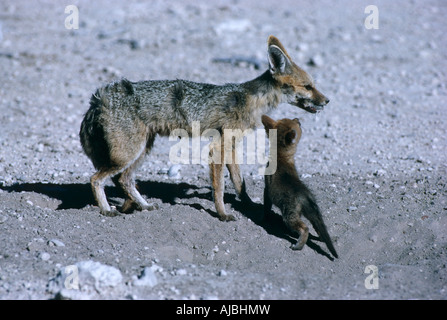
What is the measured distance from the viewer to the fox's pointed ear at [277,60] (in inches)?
266

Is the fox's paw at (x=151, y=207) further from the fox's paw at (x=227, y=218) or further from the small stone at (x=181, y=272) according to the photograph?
the small stone at (x=181, y=272)

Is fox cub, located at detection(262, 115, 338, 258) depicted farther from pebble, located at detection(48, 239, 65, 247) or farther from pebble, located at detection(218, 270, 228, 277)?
pebble, located at detection(48, 239, 65, 247)

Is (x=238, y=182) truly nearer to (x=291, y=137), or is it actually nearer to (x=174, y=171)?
(x=291, y=137)

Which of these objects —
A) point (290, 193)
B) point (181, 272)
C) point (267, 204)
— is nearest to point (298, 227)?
point (290, 193)

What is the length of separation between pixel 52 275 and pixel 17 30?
1259cm

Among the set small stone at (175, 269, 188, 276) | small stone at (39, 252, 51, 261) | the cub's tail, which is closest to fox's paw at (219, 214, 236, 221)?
the cub's tail

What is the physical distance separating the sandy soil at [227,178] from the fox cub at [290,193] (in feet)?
0.88

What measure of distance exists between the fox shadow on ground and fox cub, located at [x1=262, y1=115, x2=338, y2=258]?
244 mm

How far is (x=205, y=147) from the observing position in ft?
30.4

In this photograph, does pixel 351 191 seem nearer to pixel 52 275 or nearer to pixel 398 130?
pixel 398 130

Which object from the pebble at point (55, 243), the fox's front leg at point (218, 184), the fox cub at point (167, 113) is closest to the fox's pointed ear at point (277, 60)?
the fox cub at point (167, 113)

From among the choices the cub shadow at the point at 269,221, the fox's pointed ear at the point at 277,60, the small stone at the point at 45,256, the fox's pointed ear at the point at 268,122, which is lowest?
the cub shadow at the point at 269,221

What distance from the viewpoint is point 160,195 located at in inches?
293
